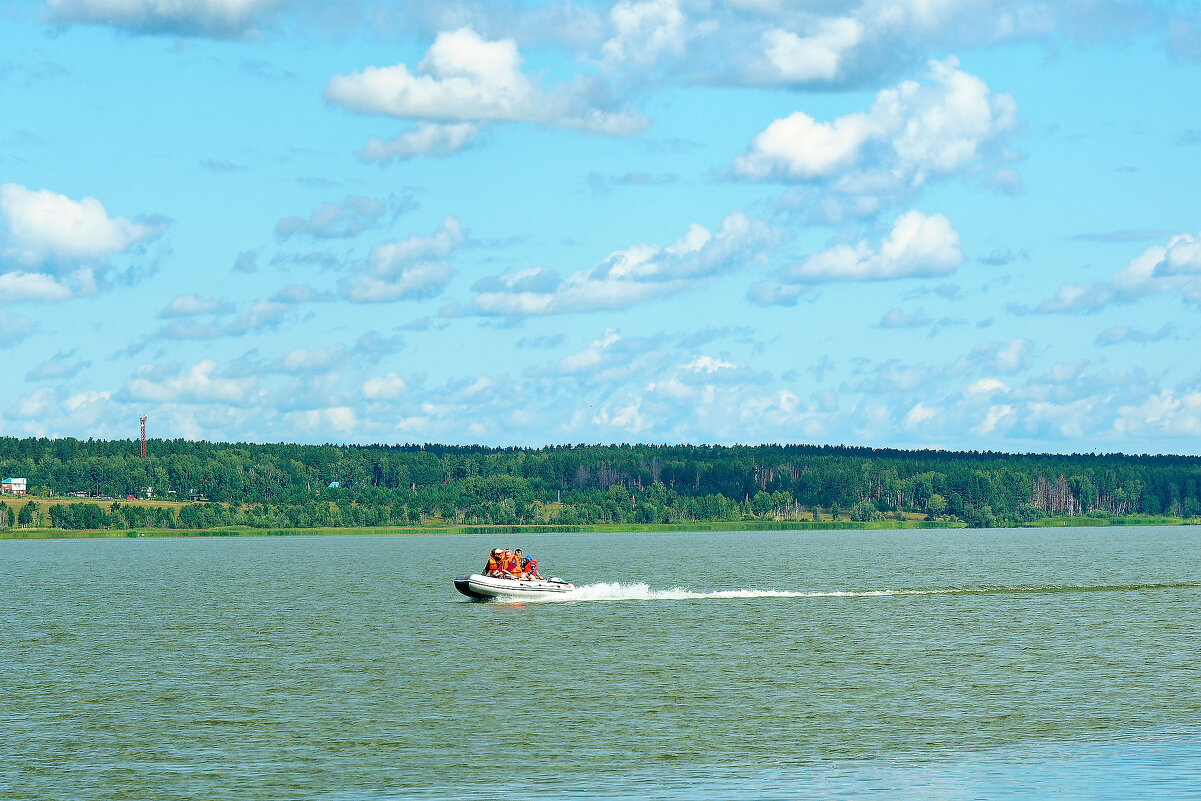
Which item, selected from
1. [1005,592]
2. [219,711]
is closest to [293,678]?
[219,711]

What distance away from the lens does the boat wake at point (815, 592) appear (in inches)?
4259

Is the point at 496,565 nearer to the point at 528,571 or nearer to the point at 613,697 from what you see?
the point at 528,571

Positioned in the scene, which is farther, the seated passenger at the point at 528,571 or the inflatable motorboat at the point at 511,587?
the seated passenger at the point at 528,571

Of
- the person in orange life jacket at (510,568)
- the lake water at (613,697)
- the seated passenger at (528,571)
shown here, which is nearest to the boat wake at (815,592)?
the lake water at (613,697)

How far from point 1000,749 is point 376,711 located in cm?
2327

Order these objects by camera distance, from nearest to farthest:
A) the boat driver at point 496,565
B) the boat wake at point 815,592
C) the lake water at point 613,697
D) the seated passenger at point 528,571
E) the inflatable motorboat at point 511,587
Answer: the lake water at point 613,697 → the inflatable motorboat at point 511,587 → the seated passenger at point 528,571 → the boat driver at point 496,565 → the boat wake at point 815,592

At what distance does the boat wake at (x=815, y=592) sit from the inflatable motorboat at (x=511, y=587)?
110cm

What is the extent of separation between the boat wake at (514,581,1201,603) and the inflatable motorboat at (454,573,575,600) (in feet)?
3.62

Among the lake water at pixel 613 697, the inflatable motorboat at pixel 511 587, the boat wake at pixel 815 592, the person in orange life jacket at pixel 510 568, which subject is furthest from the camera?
the boat wake at pixel 815 592

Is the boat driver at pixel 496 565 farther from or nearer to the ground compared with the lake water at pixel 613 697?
farther from the ground

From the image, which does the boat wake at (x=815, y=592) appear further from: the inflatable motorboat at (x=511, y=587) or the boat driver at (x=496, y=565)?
the boat driver at (x=496, y=565)

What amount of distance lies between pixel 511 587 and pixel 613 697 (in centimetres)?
4641

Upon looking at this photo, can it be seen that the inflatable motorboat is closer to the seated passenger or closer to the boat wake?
the seated passenger

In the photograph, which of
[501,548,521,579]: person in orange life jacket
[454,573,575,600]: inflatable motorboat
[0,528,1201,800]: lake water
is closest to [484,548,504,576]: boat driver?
[501,548,521,579]: person in orange life jacket
